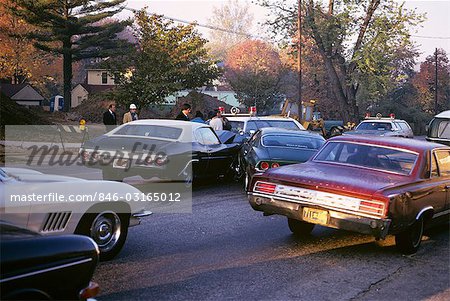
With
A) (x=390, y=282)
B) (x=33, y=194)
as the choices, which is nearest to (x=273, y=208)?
(x=390, y=282)

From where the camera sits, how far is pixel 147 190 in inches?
422

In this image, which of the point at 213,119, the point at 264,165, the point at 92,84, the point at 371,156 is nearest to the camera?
the point at 371,156

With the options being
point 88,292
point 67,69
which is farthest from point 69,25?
point 88,292

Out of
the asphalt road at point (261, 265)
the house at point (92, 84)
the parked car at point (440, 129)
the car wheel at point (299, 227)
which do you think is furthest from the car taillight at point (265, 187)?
the house at point (92, 84)

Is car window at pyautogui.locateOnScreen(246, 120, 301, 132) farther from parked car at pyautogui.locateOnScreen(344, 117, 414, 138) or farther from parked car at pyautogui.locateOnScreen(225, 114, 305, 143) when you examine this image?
parked car at pyautogui.locateOnScreen(344, 117, 414, 138)

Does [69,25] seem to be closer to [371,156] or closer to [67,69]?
[67,69]

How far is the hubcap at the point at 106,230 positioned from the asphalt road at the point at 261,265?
0.70ft

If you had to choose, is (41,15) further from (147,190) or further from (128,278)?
(128,278)

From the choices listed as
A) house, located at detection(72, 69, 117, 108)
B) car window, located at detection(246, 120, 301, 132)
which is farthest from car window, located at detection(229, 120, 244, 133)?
house, located at detection(72, 69, 117, 108)

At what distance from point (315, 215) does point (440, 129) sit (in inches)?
634

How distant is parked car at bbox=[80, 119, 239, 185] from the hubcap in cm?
365

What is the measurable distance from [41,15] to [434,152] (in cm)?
3473

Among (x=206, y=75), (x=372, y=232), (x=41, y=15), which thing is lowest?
(x=372, y=232)

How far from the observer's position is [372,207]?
628 cm
